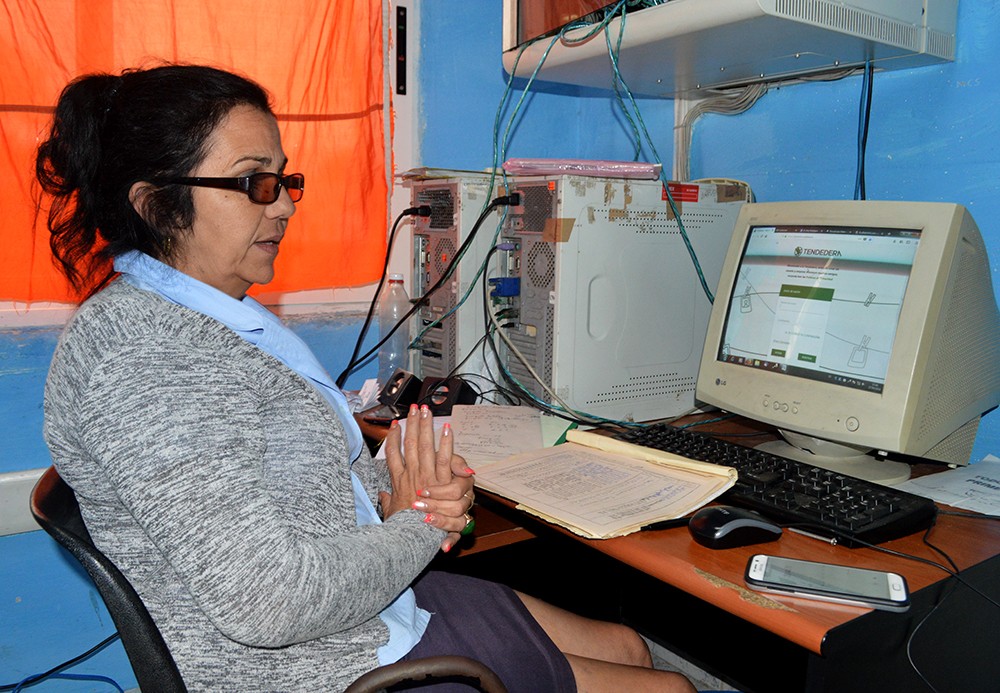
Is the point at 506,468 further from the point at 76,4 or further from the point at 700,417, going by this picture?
the point at 76,4

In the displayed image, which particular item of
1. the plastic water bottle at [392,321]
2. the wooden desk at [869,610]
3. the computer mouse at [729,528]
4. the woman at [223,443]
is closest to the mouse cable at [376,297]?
the plastic water bottle at [392,321]

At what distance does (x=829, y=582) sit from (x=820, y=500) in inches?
8.2

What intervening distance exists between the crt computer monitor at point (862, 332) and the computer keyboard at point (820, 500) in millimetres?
118

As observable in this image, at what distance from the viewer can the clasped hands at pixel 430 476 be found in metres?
1.10

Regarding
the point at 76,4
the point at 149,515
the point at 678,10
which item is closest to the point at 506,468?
the point at 149,515

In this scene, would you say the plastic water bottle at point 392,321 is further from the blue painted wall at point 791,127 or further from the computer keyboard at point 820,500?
the computer keyboard at point 820,500

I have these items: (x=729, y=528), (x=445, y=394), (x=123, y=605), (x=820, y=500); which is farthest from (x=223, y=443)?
(x=445, y=394)

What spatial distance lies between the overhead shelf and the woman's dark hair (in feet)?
2.62

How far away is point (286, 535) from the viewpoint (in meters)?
0.84

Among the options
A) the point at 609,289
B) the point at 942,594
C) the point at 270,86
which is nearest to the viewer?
the point at 942,594

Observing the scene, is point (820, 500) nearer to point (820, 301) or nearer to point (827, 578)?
point (827, 578)

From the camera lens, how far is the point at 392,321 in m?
2.24

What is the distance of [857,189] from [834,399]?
2.13ft

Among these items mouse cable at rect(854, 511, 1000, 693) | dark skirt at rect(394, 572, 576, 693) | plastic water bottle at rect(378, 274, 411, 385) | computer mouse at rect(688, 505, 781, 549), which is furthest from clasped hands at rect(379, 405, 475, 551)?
plastic water bottle at rect(378, 274, 411, 385)
